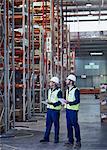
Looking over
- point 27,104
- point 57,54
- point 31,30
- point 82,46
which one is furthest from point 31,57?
point 82,46

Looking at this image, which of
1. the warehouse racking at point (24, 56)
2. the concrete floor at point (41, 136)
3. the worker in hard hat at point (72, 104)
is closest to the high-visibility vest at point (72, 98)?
the worker in hard hat at point (72, 104)

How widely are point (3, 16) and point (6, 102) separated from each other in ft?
8.83

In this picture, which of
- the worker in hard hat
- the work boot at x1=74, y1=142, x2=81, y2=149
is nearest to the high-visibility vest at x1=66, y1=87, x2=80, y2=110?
the worker in hard hat

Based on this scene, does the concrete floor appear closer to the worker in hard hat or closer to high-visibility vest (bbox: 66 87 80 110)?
the worker in hard hat

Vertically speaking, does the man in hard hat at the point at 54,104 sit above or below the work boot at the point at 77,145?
above

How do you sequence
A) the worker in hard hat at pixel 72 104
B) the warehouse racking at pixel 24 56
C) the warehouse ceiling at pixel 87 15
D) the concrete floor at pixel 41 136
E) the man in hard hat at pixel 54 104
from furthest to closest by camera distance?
the warehouse ceiling at pixel 87 15
the warehouse racking at pixel 24 56
the man in hard hat at pixel 54 104
the concrete floor at pixel 41 136
the worker in hard hat at pixel 72 104

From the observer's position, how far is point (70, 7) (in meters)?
35.3

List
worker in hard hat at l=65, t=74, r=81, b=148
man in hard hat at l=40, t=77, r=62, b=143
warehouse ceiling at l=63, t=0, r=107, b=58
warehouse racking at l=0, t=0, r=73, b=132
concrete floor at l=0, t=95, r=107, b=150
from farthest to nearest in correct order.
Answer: warehouse ceiling at l=63, t=0, r=107, b=58, warehouse racking at l=0, t=0, r=73, b=132, man in hard hat at l=40, t=77, r=62, b=143, concrete floor at l=0, t=95, r=107, b=150, worker in hard hat at l=65, t=74, r=81, b=148

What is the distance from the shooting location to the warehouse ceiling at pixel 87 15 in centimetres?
3338

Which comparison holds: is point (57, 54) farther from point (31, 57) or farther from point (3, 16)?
point (3, 16)

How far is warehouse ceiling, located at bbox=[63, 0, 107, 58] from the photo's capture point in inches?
1314

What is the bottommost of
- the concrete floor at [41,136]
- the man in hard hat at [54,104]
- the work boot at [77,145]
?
the concrete floor at [41,136]

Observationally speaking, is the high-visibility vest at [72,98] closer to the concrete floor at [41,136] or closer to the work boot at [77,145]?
the work boot at [77,145]

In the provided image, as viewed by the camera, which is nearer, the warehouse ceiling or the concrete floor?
the concrete floor
